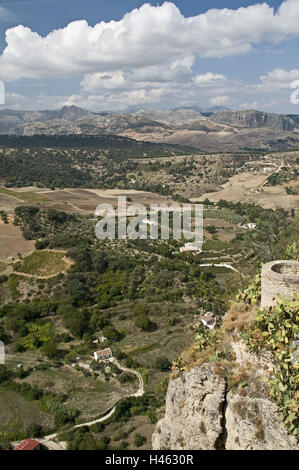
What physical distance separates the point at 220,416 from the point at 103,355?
22199 millimetres

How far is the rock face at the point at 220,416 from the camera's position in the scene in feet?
27.5

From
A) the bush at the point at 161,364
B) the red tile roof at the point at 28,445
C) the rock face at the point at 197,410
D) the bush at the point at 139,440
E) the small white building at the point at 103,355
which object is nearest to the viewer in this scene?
the rock face at the point at 197,410

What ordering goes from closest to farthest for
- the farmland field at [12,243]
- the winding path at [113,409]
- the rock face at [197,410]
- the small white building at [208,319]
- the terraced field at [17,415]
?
the rock face at [197,410]
the winding path at [113,409]
the terraced field at [17,415]
the small white building at [208,319]
the farmland field at [12,243]

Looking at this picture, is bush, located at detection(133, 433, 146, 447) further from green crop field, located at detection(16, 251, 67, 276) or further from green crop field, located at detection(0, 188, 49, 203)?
green crop field, located at detection(0, 188, 49, 203)

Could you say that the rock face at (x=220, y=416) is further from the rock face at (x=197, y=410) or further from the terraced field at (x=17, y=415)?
the terraced field at (x=17, y=415)

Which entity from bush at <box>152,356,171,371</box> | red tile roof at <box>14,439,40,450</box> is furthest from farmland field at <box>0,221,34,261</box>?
red tile roof at <box>14,439,40,450</box>

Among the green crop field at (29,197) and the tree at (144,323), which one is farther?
the green crop field at (29,197)

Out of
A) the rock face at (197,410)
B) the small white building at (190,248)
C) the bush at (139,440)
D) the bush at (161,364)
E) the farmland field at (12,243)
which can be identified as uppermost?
the rock face at (197,410)

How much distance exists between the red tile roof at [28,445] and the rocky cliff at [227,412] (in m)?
13.7

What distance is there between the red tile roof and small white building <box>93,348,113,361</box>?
29.3ft

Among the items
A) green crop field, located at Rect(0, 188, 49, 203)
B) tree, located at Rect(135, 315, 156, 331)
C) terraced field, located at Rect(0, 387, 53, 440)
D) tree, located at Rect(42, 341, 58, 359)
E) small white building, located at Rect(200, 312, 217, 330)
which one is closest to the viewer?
terraced field, located at Rect(0, 387, 53, 440)

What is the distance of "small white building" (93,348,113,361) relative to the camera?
97.6 feet

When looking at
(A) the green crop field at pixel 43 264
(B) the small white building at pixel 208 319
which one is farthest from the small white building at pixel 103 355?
(A) the green crop field at pixel 43 264

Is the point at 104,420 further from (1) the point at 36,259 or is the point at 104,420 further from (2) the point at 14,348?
(1) the point at 36,259
